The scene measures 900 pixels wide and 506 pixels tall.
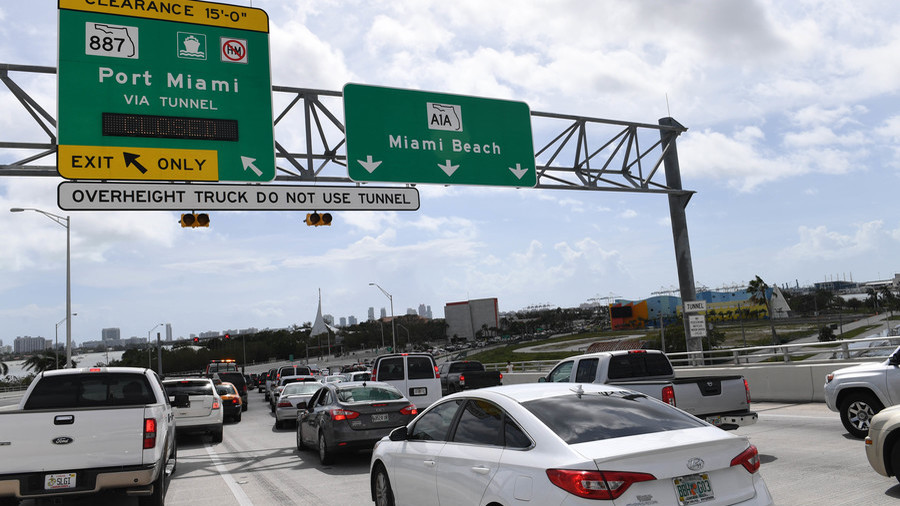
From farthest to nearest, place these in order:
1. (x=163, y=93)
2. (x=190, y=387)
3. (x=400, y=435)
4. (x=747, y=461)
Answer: (x=190, y=387), (x=163, y=93), (x=400, y=435), (x=747, y=461)

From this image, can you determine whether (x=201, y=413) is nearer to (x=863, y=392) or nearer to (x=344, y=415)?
(x=344, y=415)

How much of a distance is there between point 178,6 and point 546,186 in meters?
10.2

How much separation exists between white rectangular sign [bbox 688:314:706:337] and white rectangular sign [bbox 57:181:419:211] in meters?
11.7

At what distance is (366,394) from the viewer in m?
13.3

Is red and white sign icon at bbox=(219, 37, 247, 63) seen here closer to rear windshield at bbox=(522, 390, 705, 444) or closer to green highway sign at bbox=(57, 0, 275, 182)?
green highway sign at bbox=(57, 0, 275, 182)

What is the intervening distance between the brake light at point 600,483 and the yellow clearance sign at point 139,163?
1194 cm

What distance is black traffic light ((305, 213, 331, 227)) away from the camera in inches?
631

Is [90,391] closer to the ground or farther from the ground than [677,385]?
farther from the ground

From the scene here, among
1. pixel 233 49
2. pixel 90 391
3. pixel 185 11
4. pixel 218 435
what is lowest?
pixel 218 435

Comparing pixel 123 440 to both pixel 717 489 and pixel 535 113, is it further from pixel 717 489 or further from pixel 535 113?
pixel 535 113

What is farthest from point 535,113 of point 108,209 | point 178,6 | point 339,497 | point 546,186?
point 339,497

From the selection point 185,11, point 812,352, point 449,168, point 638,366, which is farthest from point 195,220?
point 812,352

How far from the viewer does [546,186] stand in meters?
19.4

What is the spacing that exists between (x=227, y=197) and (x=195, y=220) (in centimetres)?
114
